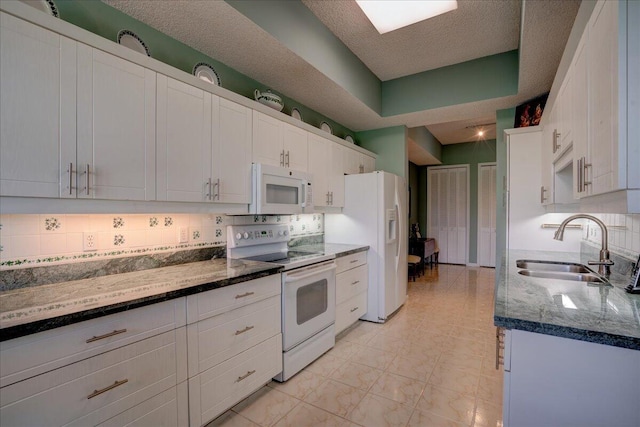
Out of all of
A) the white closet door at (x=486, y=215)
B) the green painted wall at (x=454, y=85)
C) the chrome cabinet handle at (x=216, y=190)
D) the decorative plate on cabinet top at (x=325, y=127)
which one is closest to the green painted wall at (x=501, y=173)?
the green painted wall at (x=454, y=85)

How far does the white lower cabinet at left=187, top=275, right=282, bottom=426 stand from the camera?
1562 mm

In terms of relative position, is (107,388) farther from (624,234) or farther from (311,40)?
(624,234)

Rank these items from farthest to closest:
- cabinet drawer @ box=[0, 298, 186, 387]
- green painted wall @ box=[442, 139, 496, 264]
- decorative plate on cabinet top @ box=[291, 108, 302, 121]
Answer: green painted wall @ box=[442, 139, 496, 264] → decorative plate on cabinet top @ box=[291, 108, 302, 121] → cabinet drawer @ box=[0, 298, 186, 387]

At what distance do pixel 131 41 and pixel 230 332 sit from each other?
1860mm

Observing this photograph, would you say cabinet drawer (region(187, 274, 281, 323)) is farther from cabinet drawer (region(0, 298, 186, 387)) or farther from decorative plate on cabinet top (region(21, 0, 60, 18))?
decorative plate on cabinet top (region(21, 0, 60, 18))

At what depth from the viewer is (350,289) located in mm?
3012

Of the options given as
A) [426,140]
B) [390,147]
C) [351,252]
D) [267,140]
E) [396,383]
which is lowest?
[396,383]

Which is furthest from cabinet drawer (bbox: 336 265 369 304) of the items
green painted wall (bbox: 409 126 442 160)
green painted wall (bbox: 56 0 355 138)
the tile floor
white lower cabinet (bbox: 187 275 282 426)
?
green painted wall (bbox: 409 126 442 160)

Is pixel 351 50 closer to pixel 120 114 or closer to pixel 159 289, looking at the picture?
pixel 120 114

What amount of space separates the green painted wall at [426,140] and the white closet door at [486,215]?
1.07 metres

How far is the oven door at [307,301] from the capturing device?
7.05ft

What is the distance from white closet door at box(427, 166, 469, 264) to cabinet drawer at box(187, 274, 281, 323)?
18.9ft

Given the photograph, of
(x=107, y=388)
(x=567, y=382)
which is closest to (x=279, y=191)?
(x=107, y=388)

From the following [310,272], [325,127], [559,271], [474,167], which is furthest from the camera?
[474,167]
